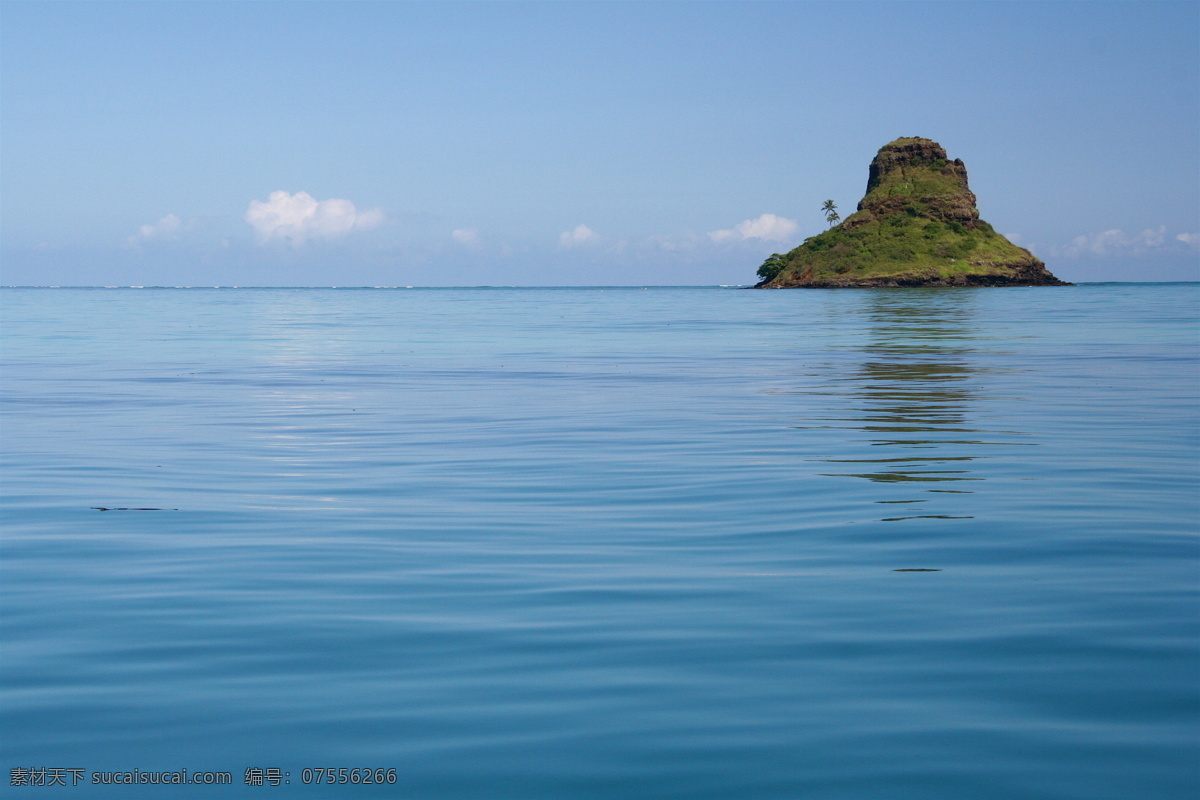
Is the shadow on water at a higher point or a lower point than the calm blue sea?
higher

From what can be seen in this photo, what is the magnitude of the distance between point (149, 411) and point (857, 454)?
10446mm

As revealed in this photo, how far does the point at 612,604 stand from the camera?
6367mm

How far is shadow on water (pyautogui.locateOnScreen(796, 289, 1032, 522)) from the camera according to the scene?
10398 millimetres

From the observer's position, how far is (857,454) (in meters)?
12.1

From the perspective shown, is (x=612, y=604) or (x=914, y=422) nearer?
(x=612, y=604)

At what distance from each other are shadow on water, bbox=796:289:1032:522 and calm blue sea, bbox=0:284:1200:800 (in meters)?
0.11

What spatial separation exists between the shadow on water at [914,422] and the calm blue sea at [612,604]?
0.35ft

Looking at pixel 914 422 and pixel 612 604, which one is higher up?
pixel 914 422

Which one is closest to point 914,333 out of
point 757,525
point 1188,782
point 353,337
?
point 353,337

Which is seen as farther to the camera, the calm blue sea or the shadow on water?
the shadow on water

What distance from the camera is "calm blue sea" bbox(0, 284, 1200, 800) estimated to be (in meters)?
4.33

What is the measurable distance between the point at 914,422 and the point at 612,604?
943cm

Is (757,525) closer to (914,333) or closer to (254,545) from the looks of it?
(254,545)

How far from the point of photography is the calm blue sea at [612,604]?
4.33 m
